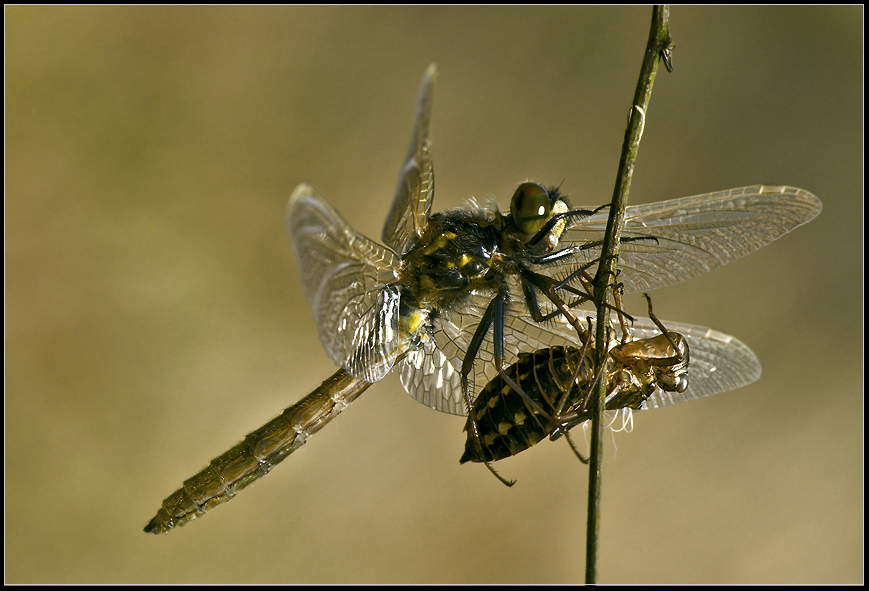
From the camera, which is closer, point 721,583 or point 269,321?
point 721,583

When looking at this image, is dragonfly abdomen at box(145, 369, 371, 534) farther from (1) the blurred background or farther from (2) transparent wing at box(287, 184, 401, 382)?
(1) the blurred background

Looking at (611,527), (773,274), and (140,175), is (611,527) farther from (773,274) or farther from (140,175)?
(140,175)

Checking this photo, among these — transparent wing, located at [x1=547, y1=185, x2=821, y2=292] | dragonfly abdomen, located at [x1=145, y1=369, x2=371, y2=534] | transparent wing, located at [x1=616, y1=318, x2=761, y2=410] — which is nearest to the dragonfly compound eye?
transparent wing, located at [x1=547, y1=185, x2=821, y2=292]

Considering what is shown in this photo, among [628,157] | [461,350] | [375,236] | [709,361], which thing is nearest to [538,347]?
[461,350]

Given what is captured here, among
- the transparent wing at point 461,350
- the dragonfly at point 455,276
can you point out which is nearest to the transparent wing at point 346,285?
the dragonfly at point 455,276

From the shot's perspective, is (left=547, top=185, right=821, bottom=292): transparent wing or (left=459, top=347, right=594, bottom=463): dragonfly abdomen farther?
(left=547, top=185, right=821, bottom=292): transparent wing

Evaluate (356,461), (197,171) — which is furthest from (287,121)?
(356,461)
